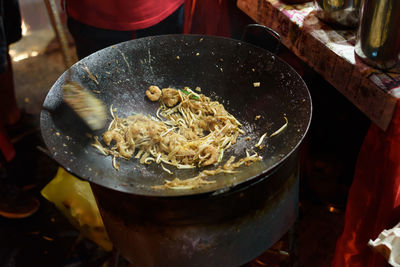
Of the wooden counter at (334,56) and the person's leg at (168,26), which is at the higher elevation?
the wooden counter at (334,56)

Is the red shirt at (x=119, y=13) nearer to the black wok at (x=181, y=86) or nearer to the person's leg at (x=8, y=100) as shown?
the black wok at (x=181, y=86)

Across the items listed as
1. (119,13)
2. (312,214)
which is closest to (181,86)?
(119,13)

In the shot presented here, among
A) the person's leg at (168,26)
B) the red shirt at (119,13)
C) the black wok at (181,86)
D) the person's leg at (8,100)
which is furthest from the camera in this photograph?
the person's leg at (8,100)

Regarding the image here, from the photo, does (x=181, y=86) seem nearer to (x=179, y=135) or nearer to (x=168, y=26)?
(x=179, y=135)

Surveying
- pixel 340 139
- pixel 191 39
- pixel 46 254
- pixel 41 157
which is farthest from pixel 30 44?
pixel 340 139

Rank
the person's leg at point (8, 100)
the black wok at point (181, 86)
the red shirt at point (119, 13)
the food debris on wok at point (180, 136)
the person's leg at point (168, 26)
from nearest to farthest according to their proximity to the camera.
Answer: the black wok at point (181, 86)
the food debris on wok at point (180, 136)
the red shirt at point (119, 13)
the person's leg at point (168, 26)
the person's leg at point (8, 100)

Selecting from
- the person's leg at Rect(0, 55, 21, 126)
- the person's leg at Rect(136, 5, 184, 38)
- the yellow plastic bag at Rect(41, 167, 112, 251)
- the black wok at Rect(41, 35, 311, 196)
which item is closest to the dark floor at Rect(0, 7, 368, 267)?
the yellow plastic bag at Rect(41, 167, 112, 251)

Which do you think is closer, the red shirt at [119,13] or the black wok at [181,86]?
the black wok at [181,86]

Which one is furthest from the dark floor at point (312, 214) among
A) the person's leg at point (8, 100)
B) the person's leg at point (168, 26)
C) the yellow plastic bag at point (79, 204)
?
the person's leg at point (168, 26)

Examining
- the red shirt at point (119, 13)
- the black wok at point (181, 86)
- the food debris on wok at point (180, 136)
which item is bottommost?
the food debris on wok at point (180, 136)
